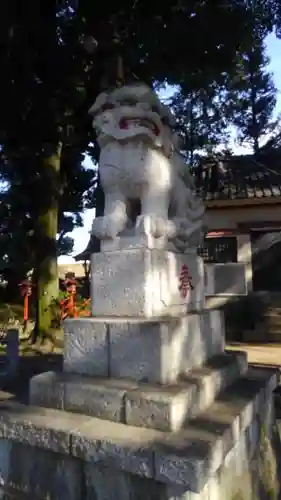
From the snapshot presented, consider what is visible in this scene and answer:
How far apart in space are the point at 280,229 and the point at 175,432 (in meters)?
9.08

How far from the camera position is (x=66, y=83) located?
7066mm

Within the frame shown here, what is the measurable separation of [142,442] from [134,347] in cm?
57

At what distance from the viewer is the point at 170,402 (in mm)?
2051

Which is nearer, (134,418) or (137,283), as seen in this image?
(134,418)

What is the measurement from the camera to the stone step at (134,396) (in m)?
2.10

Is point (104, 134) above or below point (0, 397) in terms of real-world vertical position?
above

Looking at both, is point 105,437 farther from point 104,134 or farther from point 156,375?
point 104,134

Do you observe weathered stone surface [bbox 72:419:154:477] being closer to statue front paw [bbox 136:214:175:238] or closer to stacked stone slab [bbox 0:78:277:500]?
stacked stone slab [bbox 0:78:277:500]

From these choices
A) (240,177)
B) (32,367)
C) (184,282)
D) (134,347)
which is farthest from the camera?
(240,177)

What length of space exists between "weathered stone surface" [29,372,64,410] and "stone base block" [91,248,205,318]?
498mm

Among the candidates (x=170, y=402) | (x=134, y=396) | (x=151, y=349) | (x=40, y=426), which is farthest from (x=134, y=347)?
(x=40, y=426)

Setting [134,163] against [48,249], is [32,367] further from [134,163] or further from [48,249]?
[134,163]

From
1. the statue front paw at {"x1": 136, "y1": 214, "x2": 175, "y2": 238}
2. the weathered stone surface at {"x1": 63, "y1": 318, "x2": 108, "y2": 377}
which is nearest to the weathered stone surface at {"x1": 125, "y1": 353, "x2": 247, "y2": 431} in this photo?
the weathered stone surface at {"x1": 63, "y1": 318, "x2": 108, "y2": 377}

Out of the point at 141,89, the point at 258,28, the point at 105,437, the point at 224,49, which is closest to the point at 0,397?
the point at 105,437
